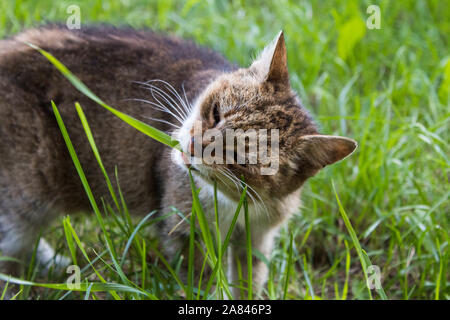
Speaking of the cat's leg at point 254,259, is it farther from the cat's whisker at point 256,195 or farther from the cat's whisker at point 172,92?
the cat's whisker at point 172,92

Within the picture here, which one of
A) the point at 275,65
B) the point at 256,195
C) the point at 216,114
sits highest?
the point at 275,65

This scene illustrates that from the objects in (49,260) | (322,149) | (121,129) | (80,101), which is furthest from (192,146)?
(49,260)

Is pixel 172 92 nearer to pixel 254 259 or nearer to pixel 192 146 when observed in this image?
pixel 192 146

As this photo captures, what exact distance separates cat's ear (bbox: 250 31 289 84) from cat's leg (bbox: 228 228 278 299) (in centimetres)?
103

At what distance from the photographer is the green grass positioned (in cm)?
369

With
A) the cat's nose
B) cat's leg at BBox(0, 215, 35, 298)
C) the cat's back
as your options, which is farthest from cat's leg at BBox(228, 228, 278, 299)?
cat's leg at BBox(0, 215, 35, 298)

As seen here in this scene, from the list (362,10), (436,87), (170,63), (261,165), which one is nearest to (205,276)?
(261,165)

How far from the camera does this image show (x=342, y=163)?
15.3 feet

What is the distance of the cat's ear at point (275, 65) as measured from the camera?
3.39 metres

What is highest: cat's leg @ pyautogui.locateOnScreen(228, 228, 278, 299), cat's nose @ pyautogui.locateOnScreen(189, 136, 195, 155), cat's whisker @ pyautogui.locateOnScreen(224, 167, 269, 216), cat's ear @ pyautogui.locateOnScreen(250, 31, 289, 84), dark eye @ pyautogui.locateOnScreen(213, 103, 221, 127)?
cat's ear @ pyautogui.locateOnScreen(250, 31, 289, 84)

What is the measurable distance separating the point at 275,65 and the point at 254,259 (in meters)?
1.41

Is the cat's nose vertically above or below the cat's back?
below

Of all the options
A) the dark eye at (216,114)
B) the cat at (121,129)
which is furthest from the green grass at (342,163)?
the dark eye at (216,114)

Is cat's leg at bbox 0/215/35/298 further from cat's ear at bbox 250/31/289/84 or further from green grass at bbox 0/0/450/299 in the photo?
cat's ear at bbox 250/31/289/84
